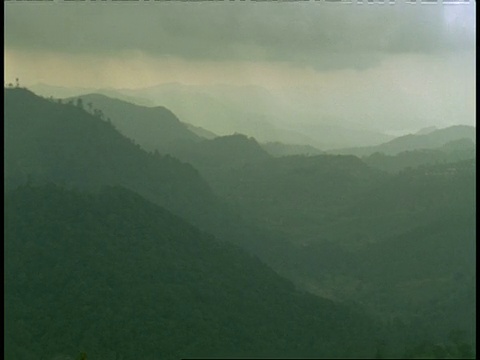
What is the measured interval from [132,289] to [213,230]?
71cm

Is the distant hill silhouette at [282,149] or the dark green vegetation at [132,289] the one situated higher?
the distant hill silhouette at [282,149]

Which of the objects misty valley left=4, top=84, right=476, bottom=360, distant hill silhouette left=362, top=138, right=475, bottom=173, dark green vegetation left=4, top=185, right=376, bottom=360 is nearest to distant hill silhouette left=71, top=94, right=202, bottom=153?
misty valley left=4, top=84, right=476, bottom=360

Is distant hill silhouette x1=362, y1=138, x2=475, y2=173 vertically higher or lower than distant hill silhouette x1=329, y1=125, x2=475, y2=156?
lower

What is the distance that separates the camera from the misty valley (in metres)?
4.43

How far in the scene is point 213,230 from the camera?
15.1 feet

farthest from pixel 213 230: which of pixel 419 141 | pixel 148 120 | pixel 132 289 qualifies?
pixel 419 141

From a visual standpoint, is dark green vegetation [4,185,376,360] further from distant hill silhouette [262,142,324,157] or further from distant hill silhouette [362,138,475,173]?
distant hill silhouette [362,138,475,173]

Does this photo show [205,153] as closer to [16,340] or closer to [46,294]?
[46,294]

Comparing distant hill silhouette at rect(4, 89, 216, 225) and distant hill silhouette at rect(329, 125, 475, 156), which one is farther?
distant hill silhouette at rect(4, 89, 216, 225)

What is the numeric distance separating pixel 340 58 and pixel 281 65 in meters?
0.42

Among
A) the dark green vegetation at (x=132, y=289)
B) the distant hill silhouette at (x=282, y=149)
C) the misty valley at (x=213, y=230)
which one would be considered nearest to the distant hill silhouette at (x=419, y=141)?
the misty valley at (x=213, y=230)

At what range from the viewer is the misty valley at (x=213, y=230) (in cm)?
A: 443

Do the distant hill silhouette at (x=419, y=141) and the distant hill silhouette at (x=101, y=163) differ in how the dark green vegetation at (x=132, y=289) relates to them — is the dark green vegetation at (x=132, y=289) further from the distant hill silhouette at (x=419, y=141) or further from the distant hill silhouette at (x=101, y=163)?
the distant hill silhouette at (x=419, y=141)

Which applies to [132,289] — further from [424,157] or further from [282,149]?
[424,157]
